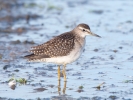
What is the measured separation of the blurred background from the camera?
10.6 metres

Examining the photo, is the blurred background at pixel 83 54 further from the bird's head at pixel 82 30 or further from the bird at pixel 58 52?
the bird's head at pixel 82 30

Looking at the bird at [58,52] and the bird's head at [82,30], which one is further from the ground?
the bird's head at [82,30]

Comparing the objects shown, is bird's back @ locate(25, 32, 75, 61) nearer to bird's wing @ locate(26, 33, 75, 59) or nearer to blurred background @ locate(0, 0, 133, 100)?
bird's wing @ locate(26, 33, 75, 59)

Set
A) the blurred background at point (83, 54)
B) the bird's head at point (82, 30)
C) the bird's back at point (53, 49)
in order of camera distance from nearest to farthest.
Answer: the blurred background at point (83, 54) < the bird's back at point (53, 49) < the bird's head at point (82, 30)

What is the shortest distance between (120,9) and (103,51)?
576 centimetres

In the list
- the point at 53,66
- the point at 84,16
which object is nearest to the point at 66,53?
the point at 53,66

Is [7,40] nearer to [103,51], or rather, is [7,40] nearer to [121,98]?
[103,51]

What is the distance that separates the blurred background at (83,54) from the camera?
34.8ft

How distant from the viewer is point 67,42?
11391 millimetres

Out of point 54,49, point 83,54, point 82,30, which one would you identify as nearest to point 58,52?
point 54,49

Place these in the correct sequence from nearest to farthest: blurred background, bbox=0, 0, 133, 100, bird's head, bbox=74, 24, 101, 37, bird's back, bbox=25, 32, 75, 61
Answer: blurred background, bbox=0, 0, 133, 100, bird's back, bbox=25, 32, 75, 61, bird's head, bbox=74, 24, 101, 37

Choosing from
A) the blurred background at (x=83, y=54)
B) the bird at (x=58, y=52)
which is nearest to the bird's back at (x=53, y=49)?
the bird at (x=58, y=52)

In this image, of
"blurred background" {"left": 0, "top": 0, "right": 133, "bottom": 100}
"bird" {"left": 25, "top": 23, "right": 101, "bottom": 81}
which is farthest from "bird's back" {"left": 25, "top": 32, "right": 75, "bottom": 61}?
"blurred background" {"left": 0, "top": 0, "right": 133, "bottom": 100}

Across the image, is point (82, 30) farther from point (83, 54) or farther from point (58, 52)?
point (83, 54)
